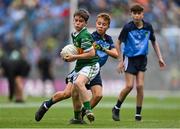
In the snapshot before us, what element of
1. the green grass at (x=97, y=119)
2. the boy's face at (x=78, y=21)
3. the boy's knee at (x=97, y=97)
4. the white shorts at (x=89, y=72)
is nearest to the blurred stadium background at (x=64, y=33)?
the green grass at (x=97, y=119)

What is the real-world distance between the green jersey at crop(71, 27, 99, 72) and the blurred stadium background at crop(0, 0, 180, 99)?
1844 centimetres

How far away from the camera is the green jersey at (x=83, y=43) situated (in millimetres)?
12922

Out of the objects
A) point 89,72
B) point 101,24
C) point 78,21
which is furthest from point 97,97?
point 78,21

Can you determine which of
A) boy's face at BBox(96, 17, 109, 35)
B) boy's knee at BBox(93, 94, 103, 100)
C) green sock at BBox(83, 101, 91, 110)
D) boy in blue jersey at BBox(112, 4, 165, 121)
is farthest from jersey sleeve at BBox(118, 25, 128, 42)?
green sock at BBox(83, 101, 91, 110)

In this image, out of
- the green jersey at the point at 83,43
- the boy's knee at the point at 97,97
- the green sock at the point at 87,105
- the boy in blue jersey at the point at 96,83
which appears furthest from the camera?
the boy's knee at the point at 97,97

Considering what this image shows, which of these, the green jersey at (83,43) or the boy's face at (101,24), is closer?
the green jersey at (83,43)

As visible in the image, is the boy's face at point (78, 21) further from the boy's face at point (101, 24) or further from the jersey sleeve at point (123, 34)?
the jersey sleeve at point (123, 34)

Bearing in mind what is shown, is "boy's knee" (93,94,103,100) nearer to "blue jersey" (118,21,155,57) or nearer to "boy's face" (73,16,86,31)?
"boy's face" (73,16,86,31)

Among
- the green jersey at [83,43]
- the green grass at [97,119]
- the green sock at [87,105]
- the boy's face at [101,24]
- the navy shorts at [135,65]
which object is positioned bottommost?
the green grass at [97,119]

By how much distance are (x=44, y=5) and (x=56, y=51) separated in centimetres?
241

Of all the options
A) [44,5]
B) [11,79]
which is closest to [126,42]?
[11,79]

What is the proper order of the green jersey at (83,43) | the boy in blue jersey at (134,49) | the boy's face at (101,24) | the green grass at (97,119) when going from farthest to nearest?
the boy in blue jersey at (134,49), the boy's face at (101,24), the green jersey at (83,43), the green grass at (97,119)

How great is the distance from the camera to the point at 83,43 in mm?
12922

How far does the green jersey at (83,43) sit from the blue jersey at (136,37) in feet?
6.68
